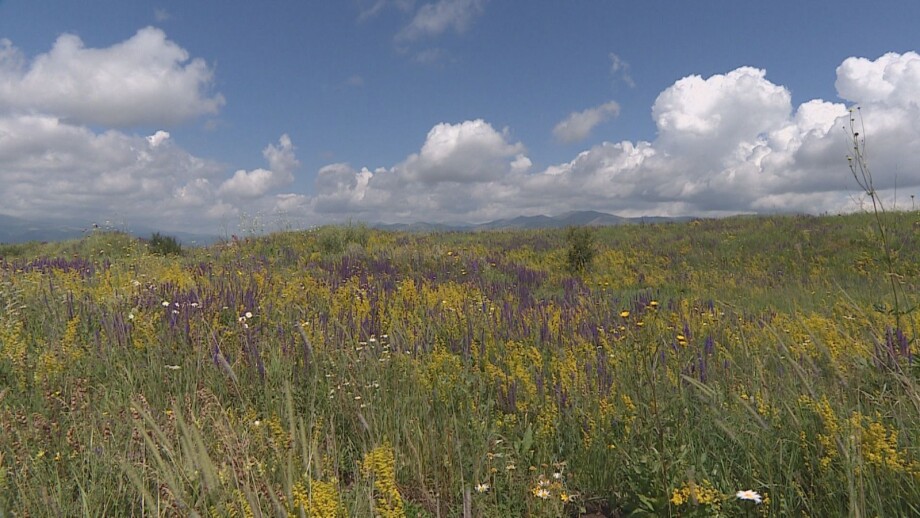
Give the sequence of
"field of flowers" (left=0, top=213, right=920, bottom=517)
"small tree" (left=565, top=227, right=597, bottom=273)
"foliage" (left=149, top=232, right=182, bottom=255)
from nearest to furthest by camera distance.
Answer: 1. "field of flowers" (left=0, top=213, right=920, bottom=517)
2. "small tree" (left=565, top=227, right=597, bottom=273)
3. "foliage" (left=149, top=232, right=182, bottom=255)

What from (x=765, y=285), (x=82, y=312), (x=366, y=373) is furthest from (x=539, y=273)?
(x=82, y=312)

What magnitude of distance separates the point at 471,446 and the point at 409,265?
7.55 m

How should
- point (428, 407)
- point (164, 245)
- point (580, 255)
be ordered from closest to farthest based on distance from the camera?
point (428, 407), point (580, 255), point (164, 245)

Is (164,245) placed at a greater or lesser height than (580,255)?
greater

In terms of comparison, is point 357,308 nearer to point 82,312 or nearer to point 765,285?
point 82,312

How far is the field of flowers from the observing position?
1.84 meters

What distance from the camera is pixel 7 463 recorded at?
201 centimetres

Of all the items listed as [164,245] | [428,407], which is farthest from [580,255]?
[164,245]

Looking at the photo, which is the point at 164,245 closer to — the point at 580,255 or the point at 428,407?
the point at 580,255

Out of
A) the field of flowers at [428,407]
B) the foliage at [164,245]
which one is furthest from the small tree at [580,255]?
the foliage at [164,245]

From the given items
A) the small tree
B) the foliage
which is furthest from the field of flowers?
the foliage

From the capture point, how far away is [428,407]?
9.41 ft

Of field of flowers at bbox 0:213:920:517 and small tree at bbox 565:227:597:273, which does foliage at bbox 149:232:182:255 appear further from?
small tree at bbox 565:227:597:273

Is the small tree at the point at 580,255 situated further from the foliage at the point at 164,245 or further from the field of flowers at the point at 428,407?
the foliage at the point at 164,245
